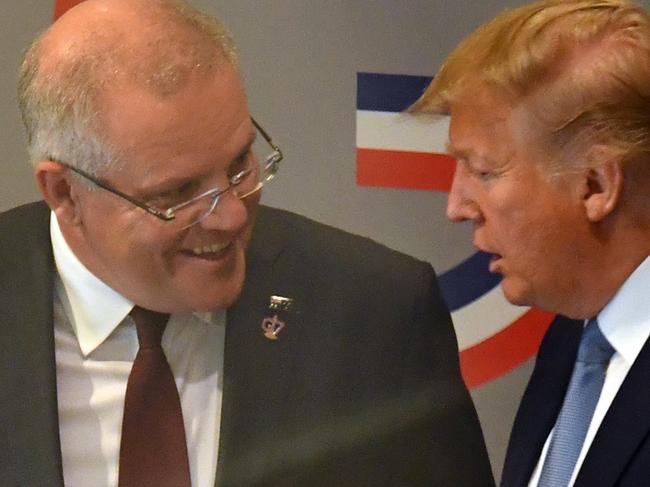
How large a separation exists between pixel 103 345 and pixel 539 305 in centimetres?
56

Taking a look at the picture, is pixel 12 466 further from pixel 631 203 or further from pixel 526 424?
pixel 631 203

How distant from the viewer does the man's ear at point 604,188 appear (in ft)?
3.54

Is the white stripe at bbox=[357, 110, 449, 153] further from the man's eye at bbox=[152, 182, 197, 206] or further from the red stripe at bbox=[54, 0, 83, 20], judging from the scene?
the man's eye at bbox=[152, 182, 197, 206]

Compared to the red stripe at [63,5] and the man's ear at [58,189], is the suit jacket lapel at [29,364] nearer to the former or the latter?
the man's ear at [58,189]

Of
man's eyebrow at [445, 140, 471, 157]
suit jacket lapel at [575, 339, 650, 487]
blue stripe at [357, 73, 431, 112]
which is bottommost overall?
suit jacket lapel at [575, 339, 650, 487]

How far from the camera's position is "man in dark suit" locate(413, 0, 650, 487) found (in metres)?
1.08

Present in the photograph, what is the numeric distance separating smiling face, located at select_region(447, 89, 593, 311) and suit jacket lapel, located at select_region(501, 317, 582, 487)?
0.16 m

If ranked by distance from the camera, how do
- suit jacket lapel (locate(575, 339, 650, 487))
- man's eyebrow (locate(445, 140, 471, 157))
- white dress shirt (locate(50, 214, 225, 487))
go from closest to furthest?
1. suit jacket lapel (locate(575, 339, 650, 487))
2. man's eyebrow (locate(445, 140, 471, 157))
3. white dress shirt (locate(50, 214, 225, 487))

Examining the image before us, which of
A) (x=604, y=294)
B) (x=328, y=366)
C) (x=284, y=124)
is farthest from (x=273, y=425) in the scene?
(x=284, y=124)

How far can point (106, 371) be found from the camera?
131 cm

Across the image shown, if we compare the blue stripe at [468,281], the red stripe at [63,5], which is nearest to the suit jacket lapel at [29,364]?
the red stripe at [63,5]

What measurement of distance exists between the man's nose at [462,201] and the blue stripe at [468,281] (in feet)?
2.42

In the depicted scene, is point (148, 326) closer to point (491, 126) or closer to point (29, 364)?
point (29, 364)

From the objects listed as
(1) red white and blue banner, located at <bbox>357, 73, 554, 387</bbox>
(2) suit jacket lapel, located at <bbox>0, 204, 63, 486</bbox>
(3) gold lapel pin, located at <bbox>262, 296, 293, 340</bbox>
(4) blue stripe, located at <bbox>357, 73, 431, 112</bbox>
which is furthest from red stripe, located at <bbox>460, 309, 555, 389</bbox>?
(2) suit jacket lapel, located at <bbox>0, 204, 63, 486</bbox>
